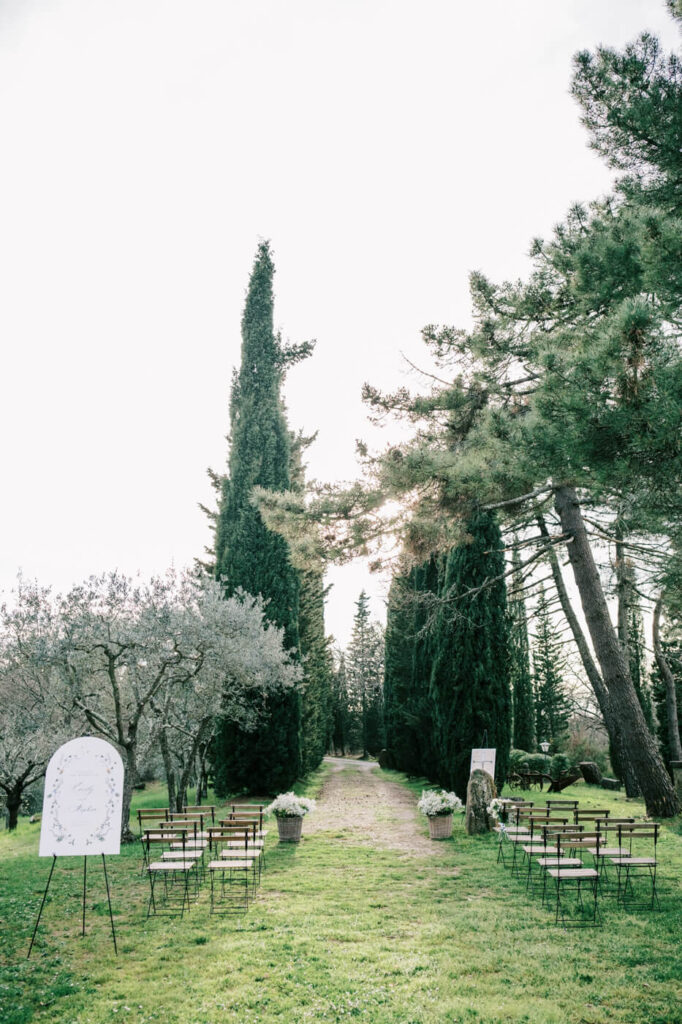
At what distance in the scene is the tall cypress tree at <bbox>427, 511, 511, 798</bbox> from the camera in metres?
15.5

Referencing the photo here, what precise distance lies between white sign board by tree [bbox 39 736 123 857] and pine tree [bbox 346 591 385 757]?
3677 cm

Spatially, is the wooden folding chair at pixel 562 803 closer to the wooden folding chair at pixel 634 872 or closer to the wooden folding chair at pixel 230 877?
the wooden folding chair at pixel 634 872

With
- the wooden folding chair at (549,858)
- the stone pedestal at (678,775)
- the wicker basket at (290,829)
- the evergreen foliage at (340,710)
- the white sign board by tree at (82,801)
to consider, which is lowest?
the evergreen foliage at (340,710)

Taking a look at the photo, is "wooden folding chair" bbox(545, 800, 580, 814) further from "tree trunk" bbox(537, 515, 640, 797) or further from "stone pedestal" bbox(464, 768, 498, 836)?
"tree trunk" bbox(537, 515, 640, 797)

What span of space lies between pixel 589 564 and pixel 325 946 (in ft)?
25.8

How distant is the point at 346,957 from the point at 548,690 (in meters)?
29.6

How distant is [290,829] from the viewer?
10.7 m

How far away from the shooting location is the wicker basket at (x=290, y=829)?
10633 millimetres

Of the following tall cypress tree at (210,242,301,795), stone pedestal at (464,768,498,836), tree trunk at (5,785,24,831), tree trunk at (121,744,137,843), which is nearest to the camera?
stone pedestal at (464,768,498,836)

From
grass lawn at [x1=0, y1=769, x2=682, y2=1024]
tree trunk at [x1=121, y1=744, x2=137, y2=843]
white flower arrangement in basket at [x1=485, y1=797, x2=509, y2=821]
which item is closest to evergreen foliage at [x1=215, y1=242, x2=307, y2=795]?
tree trunk at [x1=121, y1=744, x2=137, y2=843]

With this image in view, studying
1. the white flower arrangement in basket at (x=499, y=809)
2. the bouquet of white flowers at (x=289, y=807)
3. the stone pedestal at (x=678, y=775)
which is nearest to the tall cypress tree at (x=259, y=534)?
the bouquet of white flowers at (x=289, y=807)

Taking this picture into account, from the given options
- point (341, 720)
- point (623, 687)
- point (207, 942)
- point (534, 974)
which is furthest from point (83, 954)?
point (341, 720)

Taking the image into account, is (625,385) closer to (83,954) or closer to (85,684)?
(83,954)

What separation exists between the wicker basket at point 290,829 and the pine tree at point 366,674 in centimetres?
3168
